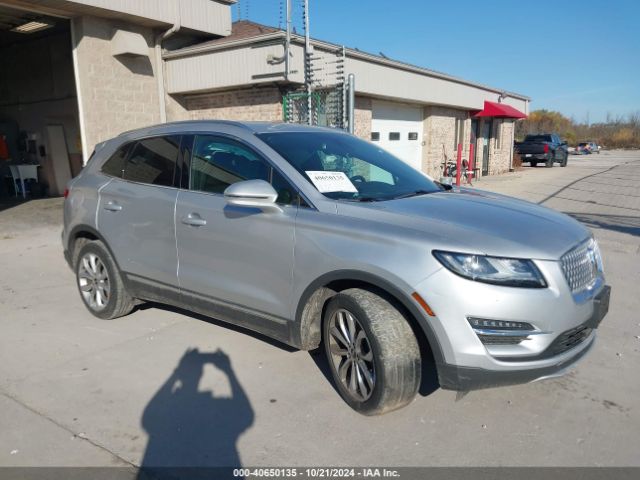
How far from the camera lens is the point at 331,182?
3525 millimetres

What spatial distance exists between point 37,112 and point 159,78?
6.32 m

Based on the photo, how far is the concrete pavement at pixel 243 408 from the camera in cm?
285

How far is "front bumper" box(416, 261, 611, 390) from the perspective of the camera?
2.69 metres

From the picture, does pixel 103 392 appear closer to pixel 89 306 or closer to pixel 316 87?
pixel 89 306

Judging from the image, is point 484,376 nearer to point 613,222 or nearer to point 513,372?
point 513,372

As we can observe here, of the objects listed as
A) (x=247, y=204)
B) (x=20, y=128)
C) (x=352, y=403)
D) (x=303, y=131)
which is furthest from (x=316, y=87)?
(x=20, y=128)

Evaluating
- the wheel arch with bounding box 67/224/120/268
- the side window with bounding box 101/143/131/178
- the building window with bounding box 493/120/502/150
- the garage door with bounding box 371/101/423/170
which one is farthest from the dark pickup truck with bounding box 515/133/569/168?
the wheel arch with bounding box 67/224/120/268

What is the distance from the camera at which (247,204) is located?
333 centimetres

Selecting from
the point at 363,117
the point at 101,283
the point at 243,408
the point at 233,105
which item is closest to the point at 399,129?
the point at 363,117

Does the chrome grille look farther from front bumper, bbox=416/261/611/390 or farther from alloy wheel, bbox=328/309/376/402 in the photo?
alloy wheel, bbox=328/309/376/402

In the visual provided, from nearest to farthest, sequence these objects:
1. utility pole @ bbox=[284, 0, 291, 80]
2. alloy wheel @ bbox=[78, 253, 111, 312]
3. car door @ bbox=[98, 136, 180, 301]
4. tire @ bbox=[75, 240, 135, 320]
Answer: car door @ bbox=[98, 136, 180, 301] → tire @ bbox=[75, 240, 135, 320] → alloy wheel @ bbox=[78, 253, 111, 312] → utility pole @ bbox=[284, 0, 291, 80]

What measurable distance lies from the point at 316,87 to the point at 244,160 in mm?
7189

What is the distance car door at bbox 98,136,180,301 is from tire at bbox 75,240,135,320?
16 centimetres

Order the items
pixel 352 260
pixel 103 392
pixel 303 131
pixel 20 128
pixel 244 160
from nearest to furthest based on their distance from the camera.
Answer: pixel 352 260 < pixel 103 392 < pixel 244 160 < pixel 303 131 < pixel 20 128
